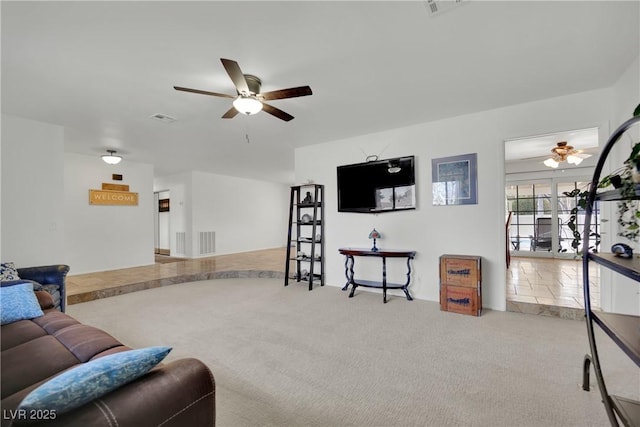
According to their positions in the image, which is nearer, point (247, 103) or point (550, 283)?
point (247, 103)

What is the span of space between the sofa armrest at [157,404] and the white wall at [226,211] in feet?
23.7

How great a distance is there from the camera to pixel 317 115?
12.3 feet

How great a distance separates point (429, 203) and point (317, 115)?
6.64ft

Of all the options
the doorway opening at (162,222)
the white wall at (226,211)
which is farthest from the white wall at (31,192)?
the doorway opening at (162,222)

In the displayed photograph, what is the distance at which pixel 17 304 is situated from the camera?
2.07 metres

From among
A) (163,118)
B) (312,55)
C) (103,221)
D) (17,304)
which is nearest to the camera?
(17,304)

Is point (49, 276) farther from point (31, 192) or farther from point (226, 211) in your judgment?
point (226, 211)

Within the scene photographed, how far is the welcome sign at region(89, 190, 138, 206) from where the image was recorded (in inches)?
228

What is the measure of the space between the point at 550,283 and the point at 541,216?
11.6 feet

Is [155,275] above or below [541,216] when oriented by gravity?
below

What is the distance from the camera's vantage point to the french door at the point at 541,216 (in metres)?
6.89

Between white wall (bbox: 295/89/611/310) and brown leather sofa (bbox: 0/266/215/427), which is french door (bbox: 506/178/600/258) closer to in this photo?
white wall (bbox: 295/89/611/310)

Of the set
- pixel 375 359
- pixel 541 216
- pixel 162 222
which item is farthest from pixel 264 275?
pixel 541 216

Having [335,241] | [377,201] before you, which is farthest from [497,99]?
[335,241]
